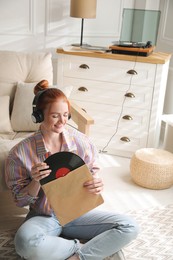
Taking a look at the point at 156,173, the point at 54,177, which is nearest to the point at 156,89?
the point at 156,173

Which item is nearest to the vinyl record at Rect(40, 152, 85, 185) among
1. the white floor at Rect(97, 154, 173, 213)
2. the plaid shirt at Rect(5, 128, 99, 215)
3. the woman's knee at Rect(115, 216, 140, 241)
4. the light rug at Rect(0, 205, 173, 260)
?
the plaid shirt at Rect(5, 128, 99, 215)

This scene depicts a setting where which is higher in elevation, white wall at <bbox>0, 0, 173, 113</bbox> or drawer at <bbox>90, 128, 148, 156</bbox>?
white wall at <bbox>0, 0, 173, 113</bbox>

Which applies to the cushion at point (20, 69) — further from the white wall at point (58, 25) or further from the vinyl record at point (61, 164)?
the vinyl record at point (61, 164)

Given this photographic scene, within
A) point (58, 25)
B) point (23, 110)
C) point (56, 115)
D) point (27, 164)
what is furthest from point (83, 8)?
point (27, 164)

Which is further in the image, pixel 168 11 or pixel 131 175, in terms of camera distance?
pixel 168 11

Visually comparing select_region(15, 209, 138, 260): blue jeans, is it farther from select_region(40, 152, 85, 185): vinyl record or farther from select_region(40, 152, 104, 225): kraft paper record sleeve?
select_region(40, 152, 85, 185): vinyl record

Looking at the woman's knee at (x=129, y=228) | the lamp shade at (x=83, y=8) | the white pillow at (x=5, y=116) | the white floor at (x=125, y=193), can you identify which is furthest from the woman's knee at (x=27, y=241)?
the lamp shade at (x=83, y=8)

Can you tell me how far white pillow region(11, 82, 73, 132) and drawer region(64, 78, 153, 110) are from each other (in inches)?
23.9

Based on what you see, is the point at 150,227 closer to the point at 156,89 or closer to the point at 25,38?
the point at 156,89

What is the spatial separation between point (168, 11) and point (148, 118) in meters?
1.03

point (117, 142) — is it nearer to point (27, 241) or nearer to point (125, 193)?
point (125, 193)

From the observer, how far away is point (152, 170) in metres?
2.53

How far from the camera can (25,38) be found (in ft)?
10.6

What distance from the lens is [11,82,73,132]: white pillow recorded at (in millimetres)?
2396
